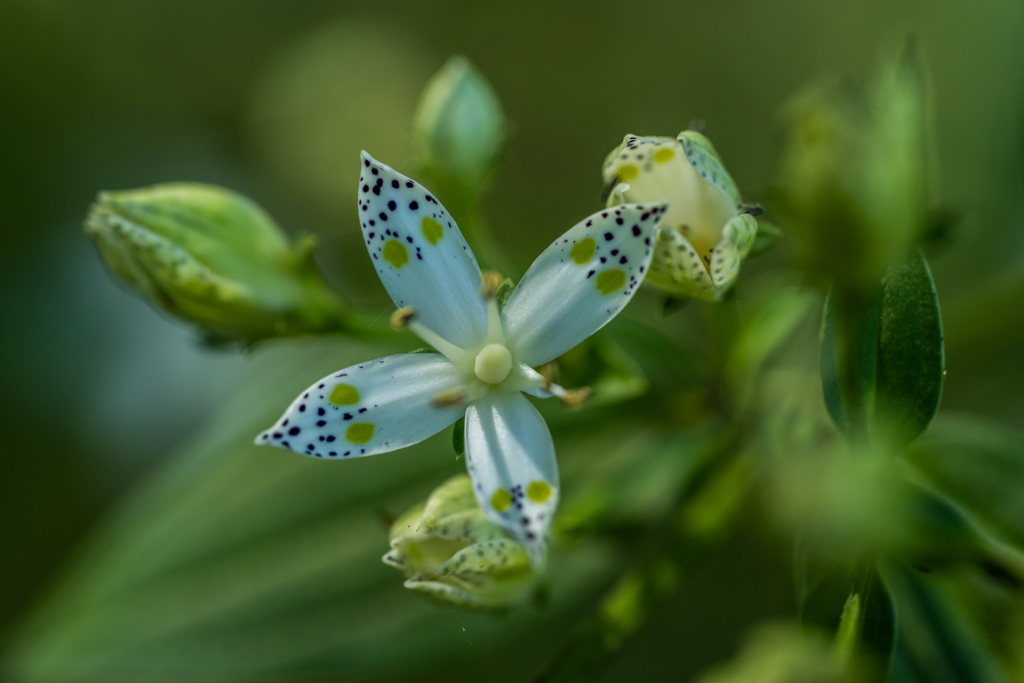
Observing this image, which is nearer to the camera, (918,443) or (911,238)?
(911,238)

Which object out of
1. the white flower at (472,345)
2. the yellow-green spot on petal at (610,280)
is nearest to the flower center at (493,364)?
the white flower at (472,345)

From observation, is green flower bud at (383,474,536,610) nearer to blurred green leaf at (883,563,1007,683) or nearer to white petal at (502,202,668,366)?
white petal at (502,202,668,366)

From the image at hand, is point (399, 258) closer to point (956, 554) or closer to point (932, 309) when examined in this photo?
point (932, 309)

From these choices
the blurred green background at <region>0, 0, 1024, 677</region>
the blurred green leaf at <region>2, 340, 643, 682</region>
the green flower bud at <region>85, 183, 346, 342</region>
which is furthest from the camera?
the blurred green background at <region>0, 0, 1024, 677</region>

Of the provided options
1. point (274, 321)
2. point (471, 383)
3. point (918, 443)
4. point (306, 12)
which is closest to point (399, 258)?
point (471, 383)

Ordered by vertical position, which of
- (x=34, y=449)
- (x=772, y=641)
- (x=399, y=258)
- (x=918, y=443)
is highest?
(x=34, y=449)

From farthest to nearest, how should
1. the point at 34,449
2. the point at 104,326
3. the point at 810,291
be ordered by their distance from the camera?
the point at 104,326 → the point at 34,449 → the point at 810,291

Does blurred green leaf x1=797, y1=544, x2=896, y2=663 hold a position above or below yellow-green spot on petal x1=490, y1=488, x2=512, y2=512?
below

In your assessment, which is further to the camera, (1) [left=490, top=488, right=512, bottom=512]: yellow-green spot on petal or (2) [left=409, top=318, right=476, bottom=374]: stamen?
(2) [left=409, top=318, right=476, bottom=374]: stamen

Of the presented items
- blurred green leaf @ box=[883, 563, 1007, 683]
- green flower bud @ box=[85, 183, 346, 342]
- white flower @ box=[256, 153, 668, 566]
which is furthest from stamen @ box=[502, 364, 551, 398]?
blurred green leaf @ box=[883, 563, 1007, 683]
